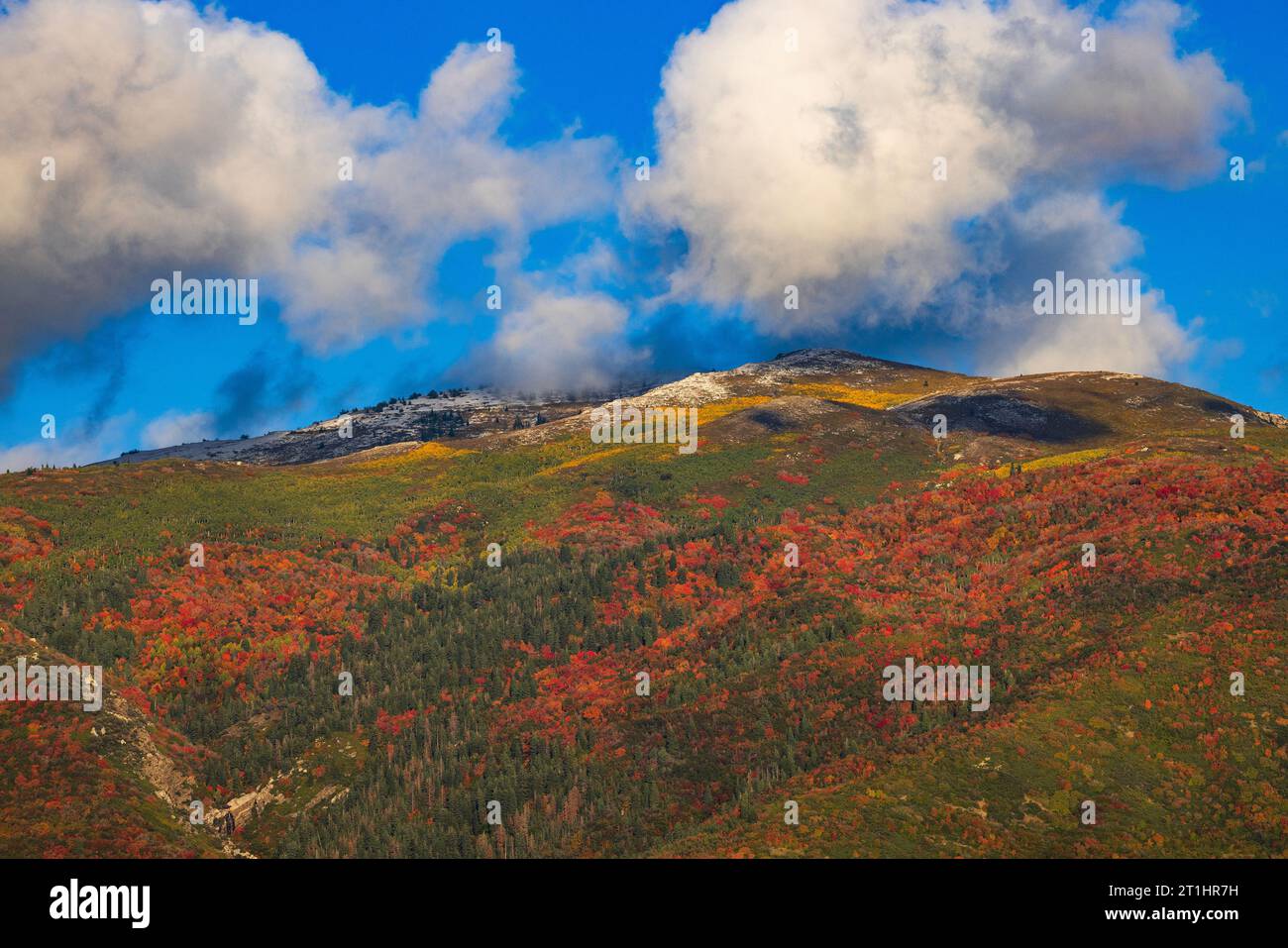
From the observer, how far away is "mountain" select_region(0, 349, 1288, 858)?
56.1 m

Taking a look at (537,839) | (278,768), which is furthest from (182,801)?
(537,839)

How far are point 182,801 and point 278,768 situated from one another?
27.7 feet

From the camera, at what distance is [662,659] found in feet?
283

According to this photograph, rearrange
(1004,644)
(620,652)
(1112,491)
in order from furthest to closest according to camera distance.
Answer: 1. (1112,491)
2. (620,652)
3. (1004,644)

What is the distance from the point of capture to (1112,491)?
97.9 metres

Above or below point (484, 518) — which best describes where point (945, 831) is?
below

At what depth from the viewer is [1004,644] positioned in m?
71.5

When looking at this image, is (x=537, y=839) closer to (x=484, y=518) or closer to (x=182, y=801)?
(x=182, y=801)

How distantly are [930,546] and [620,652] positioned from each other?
3290 centimetres

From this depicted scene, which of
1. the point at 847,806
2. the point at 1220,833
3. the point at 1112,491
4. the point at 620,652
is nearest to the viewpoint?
the point at 1220,833

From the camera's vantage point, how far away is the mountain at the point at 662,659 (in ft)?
184

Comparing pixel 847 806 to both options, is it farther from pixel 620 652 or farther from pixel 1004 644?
pixel 620 652

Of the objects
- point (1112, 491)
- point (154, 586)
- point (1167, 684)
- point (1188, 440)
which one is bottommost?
point (1167, 684)

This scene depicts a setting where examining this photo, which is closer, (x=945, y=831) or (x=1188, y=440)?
(x=945, y=831)
